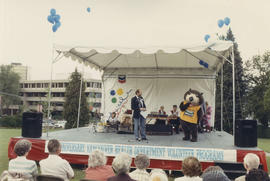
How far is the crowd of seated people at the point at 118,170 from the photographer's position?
9.30 ft

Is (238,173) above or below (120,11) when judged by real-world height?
below

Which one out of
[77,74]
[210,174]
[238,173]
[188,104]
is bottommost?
[238,173]

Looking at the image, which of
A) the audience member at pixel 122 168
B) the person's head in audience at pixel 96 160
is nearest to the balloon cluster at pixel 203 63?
the person's head in audience at pixel 96 160

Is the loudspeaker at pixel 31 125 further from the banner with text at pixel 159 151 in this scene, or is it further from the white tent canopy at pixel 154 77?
the white tent canopy at pixel 154 77

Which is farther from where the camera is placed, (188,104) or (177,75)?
(177,75)

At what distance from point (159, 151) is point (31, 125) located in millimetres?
3143

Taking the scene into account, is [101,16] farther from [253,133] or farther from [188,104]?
[253,133]

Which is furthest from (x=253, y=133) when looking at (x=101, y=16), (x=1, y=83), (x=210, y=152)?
(x=1, y=83)

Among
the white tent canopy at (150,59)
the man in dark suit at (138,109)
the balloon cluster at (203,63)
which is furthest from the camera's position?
the balloon cluster at (203,63)

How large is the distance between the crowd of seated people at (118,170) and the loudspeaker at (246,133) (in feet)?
10.3

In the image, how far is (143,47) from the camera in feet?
22.9

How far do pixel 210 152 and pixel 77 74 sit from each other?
24.4m

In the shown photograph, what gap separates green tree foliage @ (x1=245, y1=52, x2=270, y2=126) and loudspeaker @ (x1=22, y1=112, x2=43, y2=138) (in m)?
28.6

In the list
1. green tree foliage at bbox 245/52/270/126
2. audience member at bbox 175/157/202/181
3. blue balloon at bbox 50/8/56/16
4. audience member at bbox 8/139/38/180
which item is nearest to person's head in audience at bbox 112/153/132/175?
audience member at bbox 175/157/202/181
